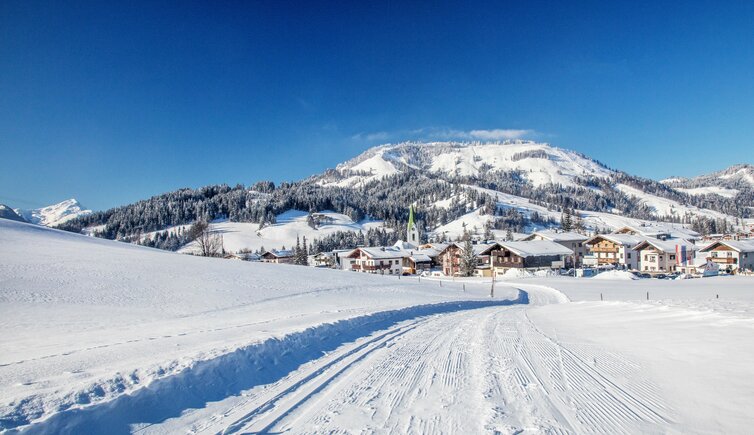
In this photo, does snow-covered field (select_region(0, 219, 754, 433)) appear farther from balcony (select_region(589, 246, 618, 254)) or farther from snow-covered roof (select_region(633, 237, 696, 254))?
balcony (select_region(589, 246, 618, 254))

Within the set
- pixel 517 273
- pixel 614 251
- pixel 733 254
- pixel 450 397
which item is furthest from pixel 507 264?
Answer: pixel 450 397

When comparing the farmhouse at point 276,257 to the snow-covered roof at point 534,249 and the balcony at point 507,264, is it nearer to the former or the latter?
the balcony at point 507,264

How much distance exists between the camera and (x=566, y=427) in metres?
5.45

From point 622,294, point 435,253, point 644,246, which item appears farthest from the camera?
point 435,253

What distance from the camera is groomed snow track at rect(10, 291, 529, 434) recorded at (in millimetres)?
5492

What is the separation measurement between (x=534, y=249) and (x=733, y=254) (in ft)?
114

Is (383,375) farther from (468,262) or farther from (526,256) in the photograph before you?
(526,256)

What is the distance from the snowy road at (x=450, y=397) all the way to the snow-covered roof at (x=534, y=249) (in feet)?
221

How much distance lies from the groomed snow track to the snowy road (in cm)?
30

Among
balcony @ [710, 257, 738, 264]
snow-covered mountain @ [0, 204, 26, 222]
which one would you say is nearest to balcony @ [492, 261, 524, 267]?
balcony @ [710, 257, 738, 264]

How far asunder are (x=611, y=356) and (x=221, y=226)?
18702 cm

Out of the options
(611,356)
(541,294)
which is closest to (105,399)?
(611,356)

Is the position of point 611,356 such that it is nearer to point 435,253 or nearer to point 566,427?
point 566,427

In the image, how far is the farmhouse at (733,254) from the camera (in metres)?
69.7
